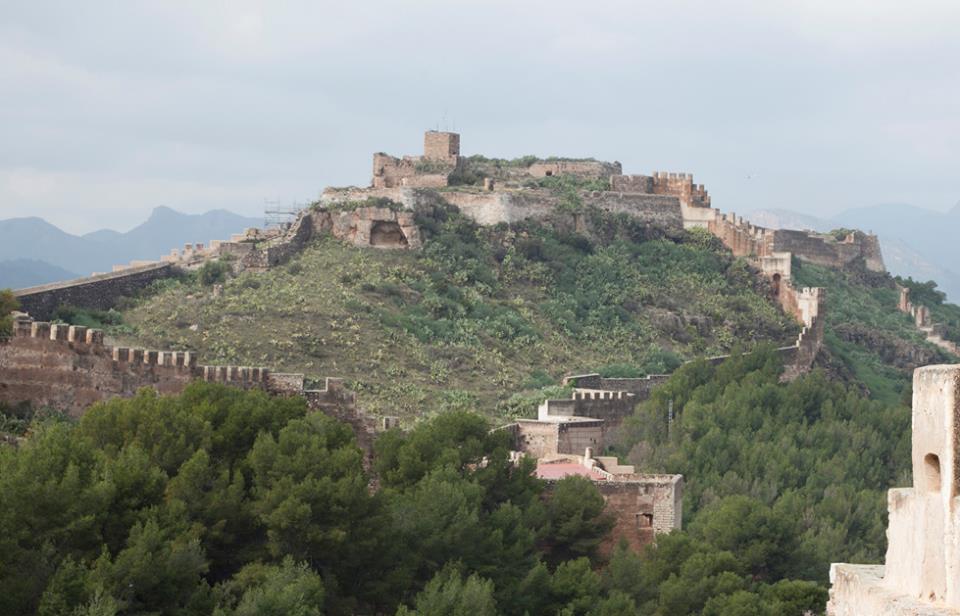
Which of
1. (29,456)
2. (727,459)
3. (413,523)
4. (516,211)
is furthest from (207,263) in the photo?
(29,456)

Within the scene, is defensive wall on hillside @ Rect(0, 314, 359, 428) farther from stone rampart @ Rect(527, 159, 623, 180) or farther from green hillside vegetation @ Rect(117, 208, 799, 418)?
stone rampart @ Rect(527, 159, 623, 180)

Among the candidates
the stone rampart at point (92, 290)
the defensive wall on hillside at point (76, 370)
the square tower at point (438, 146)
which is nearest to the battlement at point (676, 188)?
the square tower at point (438, 146)

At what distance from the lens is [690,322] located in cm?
5444

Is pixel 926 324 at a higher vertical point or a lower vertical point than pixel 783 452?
higher

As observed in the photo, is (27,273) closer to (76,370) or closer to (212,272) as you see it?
(212,272)

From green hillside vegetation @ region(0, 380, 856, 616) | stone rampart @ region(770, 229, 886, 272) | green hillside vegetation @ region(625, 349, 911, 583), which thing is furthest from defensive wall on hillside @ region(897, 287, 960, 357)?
green hillside vegetation @ region(0, 380, 856, 616)

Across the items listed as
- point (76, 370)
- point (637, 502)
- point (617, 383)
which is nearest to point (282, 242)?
point (617, 383)

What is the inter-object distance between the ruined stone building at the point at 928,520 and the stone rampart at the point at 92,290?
29100 millimetres

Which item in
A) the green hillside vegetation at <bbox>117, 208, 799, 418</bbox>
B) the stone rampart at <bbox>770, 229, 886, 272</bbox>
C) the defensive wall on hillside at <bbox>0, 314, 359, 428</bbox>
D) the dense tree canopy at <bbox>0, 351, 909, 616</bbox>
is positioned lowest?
the dense tree canopy at <bbox>0, 351, 909, 616</bbox>

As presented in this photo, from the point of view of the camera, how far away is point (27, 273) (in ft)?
418

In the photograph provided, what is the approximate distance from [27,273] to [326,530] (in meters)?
106

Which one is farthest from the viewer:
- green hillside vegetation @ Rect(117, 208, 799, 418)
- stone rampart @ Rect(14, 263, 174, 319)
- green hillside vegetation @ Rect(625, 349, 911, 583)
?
green hillside vegetation @ Rect(117, 208, 799, 418)

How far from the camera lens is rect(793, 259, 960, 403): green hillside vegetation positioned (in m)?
55.2

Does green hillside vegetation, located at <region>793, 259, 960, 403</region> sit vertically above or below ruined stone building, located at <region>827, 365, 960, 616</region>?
above
